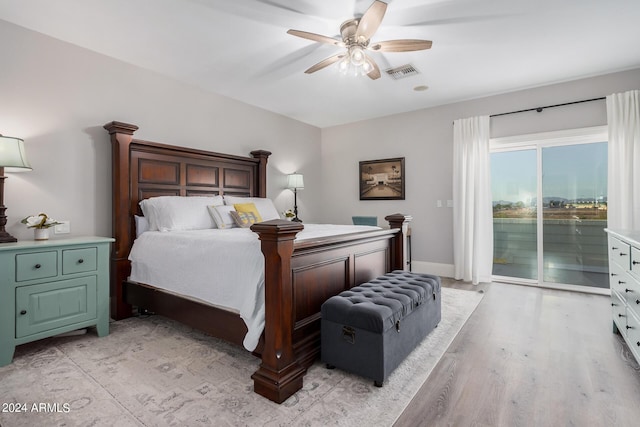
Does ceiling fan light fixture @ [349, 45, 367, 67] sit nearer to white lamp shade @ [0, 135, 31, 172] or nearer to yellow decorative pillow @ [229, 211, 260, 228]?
yellow decorative pillow @ [229, 211, 260, 228]

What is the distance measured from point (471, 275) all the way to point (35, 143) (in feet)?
17.1

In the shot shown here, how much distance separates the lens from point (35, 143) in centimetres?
280

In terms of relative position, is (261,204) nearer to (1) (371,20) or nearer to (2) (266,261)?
(2) (266,261)

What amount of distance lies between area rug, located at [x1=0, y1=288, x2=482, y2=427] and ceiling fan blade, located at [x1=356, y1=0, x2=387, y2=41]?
7.95 feet

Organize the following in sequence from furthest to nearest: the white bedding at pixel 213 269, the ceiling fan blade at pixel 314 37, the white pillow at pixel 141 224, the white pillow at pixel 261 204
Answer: the white pillow at pixel 261 204, the white pillow at pixel 141 224, the ceiling fan blade at pixel 314 37, the white bedding at pixel 213 269

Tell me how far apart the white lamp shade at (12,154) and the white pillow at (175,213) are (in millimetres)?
994

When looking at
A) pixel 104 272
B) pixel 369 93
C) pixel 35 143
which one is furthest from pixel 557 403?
pixel 35 143

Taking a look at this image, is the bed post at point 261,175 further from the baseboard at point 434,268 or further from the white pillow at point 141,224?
the baseboard at point 434,268

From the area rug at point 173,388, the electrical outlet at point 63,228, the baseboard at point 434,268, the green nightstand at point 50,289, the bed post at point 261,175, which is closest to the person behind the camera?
the area rug at point 173,388

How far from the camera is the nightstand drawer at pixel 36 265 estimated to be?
225 cm

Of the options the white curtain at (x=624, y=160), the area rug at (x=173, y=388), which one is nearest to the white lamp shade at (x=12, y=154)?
the area rug at (x=173, y=388)

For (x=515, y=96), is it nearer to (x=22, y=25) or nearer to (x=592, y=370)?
(x=592, y=370)

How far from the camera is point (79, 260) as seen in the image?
2.55 metres

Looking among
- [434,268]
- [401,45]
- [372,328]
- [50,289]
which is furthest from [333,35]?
[434,268]
